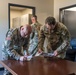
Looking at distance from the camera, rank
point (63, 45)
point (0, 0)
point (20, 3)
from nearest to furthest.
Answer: point (63, 45), point (0, 0), point (20, 3)

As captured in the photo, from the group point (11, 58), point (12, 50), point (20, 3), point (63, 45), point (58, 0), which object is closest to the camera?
point (12, 50)

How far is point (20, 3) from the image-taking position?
5.05m

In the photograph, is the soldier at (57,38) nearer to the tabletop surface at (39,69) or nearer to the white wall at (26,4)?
the tabletop surface at (39,69)

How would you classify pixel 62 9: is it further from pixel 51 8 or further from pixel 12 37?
pixel 12 37

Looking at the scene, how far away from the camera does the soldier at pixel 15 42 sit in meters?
2.11

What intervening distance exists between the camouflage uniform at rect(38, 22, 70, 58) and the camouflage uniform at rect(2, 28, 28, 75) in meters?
0.46

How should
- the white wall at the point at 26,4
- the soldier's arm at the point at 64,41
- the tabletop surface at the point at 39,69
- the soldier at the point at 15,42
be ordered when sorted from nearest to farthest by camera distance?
the tabletop surface at the point at 39,69 < the soldier at the point at 15,42 < the soldier's arm at the point at 64,41 < the white wall at the point at 26,4

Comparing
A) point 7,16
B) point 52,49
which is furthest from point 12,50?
point 7,16

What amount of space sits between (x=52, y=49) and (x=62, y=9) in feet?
9.18

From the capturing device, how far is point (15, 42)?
2.22 metres

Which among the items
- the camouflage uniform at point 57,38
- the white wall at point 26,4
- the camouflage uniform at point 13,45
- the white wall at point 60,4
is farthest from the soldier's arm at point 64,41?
the white wall at point 26,4

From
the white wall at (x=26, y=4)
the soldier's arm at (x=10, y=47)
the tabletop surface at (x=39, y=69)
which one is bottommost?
the tabletop surface at (x=39, y=69)

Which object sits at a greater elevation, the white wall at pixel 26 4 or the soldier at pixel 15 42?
the white wall at pixel 26 4

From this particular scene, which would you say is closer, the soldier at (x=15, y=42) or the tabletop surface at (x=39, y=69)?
the tabletop surface at (x=39, y=69)
